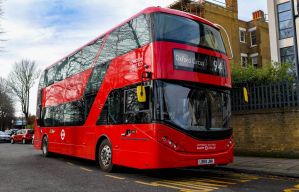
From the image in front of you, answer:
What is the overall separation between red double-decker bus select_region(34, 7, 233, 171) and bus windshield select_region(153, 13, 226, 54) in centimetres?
3

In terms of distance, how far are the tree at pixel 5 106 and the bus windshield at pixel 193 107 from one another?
65703mm

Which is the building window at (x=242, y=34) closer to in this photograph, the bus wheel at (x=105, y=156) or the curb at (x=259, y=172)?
the curb at (x=259, y=172)

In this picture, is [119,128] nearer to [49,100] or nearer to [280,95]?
[280,95]

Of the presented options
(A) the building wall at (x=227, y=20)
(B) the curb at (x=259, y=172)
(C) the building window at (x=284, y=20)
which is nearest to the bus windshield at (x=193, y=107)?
(B) the curb at (x=259, y=172)

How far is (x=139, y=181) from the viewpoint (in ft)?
32.6

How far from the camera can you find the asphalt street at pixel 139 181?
8761 mm

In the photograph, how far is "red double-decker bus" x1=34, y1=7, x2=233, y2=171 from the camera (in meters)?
9.66

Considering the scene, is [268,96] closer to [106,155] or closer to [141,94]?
[106,155]

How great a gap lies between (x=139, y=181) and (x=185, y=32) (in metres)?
4.15

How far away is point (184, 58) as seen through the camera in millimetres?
10148

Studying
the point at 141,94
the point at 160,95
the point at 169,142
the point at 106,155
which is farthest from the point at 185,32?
the point at 106,155

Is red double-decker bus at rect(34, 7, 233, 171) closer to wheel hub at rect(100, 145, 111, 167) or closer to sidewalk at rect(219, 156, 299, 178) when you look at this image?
wheel hub at rect(100, 145, 111, 167)

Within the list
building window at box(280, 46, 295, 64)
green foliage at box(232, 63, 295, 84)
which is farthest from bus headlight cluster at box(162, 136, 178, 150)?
building window at box(280, 46, 295, 64)

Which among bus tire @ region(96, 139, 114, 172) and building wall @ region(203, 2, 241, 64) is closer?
bus tire @ region(96, 139, 114, 172)
